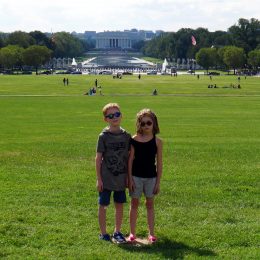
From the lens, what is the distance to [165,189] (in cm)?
1210

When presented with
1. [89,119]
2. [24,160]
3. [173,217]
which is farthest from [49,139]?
[173,217]

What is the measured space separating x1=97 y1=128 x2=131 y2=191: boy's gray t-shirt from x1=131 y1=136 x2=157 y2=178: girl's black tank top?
14 centimetres

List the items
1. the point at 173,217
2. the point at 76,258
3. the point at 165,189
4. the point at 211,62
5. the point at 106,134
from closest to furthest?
the point at 76,258
the point at 106,134
the point at 173,217
the point at 165,189
the point at 211,62

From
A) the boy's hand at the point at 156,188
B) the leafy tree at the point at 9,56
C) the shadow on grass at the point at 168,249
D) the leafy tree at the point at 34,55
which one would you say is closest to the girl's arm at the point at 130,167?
the boy's hand at the point at 156,188

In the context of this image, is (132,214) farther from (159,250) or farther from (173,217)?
(173,217)

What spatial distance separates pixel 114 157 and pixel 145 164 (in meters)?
0.47

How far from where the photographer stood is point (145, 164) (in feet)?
28.2

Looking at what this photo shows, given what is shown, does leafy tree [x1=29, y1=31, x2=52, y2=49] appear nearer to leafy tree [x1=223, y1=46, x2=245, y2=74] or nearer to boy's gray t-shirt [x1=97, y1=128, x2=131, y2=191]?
leafy tree [x1=223, y1=46, x2=245, y2=74]

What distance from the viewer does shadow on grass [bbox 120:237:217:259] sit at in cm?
816

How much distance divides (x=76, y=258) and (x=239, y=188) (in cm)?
518

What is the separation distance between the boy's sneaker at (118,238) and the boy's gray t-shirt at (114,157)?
0.67m

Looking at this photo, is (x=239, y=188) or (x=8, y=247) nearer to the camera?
(x=8, y=247)

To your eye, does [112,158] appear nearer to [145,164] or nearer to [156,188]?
[145,164]

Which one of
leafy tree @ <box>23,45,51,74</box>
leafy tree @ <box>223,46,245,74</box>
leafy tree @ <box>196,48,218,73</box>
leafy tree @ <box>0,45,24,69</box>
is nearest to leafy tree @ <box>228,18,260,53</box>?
leafy tree @ <box>196,48,218,73</box>
